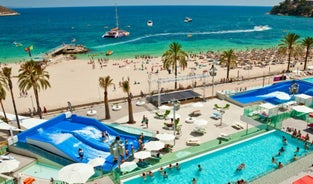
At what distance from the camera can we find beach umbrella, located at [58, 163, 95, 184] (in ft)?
49.5

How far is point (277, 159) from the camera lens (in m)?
19.3

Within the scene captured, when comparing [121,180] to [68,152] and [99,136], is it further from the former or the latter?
[99,136]

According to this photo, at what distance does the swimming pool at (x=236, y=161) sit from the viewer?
17.5 meters

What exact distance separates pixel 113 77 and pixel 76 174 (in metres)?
31.8

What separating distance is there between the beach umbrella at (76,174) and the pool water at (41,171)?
10.0 ft

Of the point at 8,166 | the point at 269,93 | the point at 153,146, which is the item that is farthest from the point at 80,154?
the point at 269,93

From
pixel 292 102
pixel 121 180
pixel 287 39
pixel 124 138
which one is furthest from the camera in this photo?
pixel 287 39

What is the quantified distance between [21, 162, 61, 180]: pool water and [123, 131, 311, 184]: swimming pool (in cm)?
560

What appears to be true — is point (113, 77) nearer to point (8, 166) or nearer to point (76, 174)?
point (8, 166)

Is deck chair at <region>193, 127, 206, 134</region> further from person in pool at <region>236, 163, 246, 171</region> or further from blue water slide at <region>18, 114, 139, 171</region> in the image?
person in pool at <region>236, 163, 246, 171</region>

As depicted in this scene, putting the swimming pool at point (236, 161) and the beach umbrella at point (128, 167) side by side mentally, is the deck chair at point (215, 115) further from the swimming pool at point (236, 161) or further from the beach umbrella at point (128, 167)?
the beach umbrella at point (128, 167)

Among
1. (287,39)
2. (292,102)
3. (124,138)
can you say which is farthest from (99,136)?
(287,39)

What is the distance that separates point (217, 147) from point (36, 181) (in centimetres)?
1231

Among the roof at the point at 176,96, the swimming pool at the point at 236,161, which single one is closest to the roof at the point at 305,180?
the swimming pool at the point at 236,161
